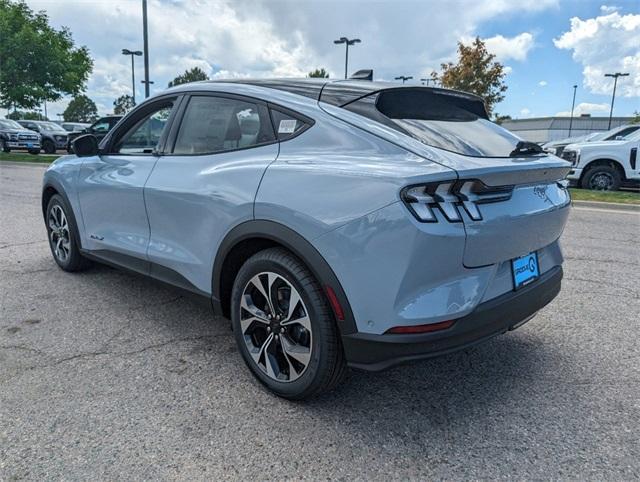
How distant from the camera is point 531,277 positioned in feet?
8.04

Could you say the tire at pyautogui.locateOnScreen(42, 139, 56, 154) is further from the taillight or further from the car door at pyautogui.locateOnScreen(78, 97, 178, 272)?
the taillight

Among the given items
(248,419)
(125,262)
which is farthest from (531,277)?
(125,262)

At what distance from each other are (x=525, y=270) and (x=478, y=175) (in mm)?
665

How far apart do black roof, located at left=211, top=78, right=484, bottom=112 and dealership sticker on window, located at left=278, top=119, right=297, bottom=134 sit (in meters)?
0.18

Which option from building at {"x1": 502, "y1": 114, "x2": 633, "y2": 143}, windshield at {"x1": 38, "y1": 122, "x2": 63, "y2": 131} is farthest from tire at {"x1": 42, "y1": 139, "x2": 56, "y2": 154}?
building at {"x1": 502, "y1": 114, "x2": 633, "y2": 143}

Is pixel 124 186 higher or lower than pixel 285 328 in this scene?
higher

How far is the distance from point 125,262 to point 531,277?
Answer: 2716 millimetres

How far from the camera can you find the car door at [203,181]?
2566 millimetres

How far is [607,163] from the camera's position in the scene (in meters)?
11.5

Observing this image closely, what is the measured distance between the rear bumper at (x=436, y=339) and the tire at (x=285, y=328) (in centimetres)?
14

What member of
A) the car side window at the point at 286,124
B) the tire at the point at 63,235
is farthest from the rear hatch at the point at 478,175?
the tire at the point at 63,235

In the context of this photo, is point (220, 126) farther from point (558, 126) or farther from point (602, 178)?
point (558, 126)

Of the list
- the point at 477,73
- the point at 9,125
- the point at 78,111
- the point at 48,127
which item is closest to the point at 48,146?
the point at 48,127

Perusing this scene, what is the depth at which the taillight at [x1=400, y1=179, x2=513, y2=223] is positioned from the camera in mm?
1931
